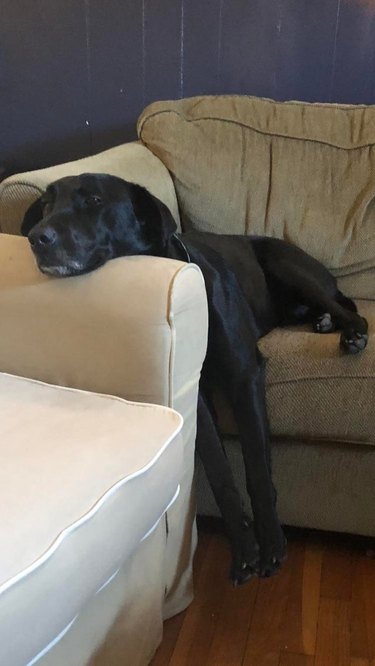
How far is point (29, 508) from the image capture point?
0.87m

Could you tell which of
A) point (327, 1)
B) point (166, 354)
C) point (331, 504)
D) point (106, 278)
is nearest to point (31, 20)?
point (327, 1)

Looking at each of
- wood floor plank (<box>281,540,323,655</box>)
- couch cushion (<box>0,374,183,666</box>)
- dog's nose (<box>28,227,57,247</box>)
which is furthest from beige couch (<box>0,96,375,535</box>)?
couch cushion (<box>0,374,183,666</box>)

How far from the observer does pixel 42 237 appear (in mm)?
1204

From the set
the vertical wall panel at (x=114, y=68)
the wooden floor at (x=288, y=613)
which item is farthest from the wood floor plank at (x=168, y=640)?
the vertical wall panel at (x=114, y=68)

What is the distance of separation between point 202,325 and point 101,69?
1290 millimetres

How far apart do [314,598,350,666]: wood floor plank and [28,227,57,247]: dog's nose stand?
0.89 m

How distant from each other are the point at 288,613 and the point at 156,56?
1578 mm

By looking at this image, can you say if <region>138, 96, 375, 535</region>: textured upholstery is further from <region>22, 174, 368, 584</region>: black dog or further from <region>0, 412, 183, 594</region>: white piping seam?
<region>0, 412, 183, 594</region>: white piping seam

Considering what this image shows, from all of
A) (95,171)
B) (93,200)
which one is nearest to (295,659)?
(93,200)

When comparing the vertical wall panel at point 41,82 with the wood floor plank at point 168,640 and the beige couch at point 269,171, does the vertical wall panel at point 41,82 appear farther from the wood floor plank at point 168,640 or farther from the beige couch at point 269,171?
the wood floor plank at point 168,640

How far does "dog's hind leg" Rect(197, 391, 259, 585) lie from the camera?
1.38 metres

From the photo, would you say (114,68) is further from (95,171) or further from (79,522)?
(79,522)

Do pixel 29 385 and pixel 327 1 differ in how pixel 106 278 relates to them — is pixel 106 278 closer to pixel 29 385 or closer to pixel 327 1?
pixel 29 385

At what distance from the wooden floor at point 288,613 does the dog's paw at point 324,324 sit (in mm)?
480
